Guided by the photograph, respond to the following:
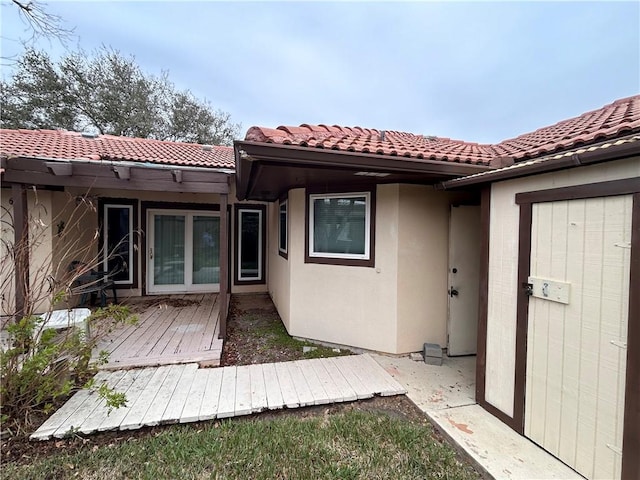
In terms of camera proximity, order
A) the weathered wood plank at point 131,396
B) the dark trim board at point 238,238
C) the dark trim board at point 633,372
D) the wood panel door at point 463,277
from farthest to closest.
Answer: the dark trim board at point 238,238 → the wood panel door at point 463,277 → the weathered wood plank at point 131,396 → the dark trim board at point 633,372

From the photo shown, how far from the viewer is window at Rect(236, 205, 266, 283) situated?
27.5 feet

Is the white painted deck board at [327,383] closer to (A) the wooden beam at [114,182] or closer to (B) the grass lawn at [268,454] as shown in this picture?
(B) the grass lawn at [268,454]

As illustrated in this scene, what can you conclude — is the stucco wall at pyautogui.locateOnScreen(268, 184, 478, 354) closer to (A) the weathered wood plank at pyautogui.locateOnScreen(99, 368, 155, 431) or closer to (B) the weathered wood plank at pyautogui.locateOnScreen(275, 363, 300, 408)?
(B) the weathered wood plank at pyautogui.locateOnScreen(275, 363, 300, 408)

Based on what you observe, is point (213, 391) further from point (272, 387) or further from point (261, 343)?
point (261, 343)

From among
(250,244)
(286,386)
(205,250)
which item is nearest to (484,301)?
(286,386)

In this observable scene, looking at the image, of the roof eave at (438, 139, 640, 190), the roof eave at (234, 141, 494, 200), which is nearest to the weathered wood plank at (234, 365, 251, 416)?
the roof eave at (234, 141, 494, 200)

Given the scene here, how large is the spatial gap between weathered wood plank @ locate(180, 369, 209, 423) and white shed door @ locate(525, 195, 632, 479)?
10.2 feet

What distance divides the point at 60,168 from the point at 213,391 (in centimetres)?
386

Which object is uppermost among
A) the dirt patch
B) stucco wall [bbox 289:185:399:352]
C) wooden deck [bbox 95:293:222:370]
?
stucco wall [bbox 289:185:399:352]

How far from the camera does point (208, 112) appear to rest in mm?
16062

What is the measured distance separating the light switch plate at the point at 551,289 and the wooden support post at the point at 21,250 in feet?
15.4

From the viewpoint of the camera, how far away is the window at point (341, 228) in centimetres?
454

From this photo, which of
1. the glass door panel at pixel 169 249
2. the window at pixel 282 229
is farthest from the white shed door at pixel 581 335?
the glass door panel at pixel 169 249

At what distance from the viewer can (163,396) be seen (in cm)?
309
